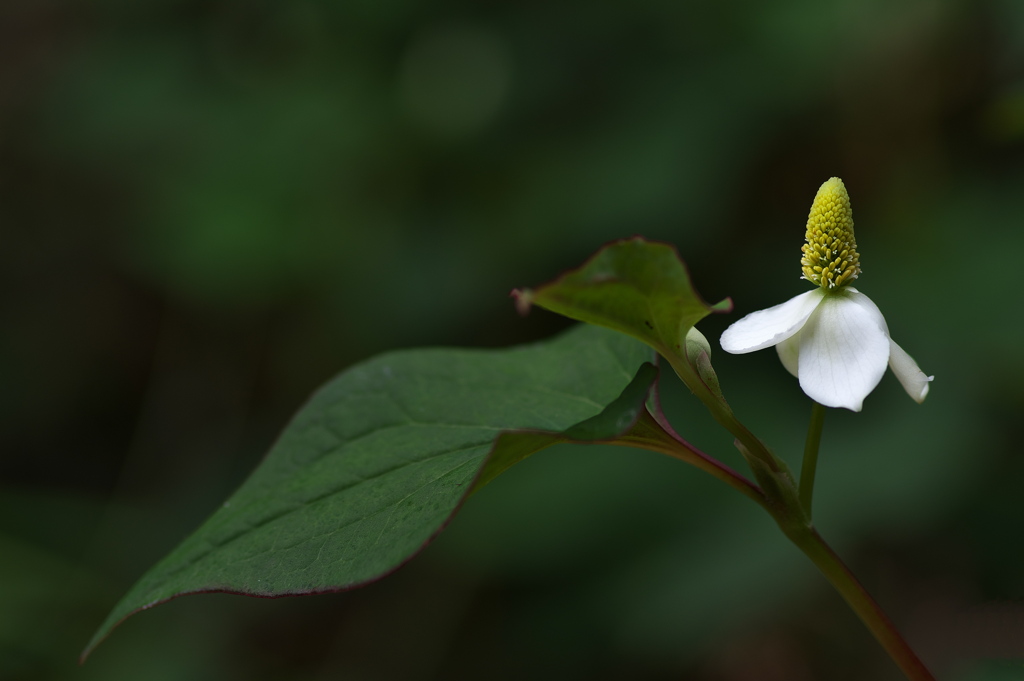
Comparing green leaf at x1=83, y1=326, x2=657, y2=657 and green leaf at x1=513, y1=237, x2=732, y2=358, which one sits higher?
green leaf at x1=513, y1=237, x2=732, y2=358

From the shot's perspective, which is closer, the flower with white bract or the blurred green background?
the flower with white bract

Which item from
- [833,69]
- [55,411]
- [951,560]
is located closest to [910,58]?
[833,69]

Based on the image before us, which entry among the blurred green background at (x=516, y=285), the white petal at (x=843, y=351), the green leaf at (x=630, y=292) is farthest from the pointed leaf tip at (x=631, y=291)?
the blurred green background at (x=516, y=285)

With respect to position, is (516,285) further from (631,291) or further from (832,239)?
(631,291)

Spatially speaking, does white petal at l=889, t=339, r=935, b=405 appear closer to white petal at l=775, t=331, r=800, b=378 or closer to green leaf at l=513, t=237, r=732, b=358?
white petal at l=775, t=331, r=800, b=378

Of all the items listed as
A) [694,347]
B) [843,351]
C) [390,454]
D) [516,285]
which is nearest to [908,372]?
[843,351]

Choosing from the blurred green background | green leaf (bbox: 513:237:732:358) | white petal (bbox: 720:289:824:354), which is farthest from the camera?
the blurred green background

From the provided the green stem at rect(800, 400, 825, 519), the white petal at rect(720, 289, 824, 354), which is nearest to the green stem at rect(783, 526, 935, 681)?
the green stem at rect(800, 400, 825, 519)

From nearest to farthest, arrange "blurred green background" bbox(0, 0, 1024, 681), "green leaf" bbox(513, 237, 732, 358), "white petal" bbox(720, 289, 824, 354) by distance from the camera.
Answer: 1. "green leaf" bbox(513, 237, 732, 358)
2. "white petal" bbox(720, 289, 824, 354)
3. "blurred green background" bbox(0, 0, 1024, 681)
